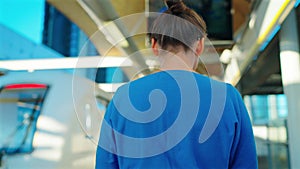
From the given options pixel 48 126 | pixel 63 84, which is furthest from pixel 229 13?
pixel 48 126

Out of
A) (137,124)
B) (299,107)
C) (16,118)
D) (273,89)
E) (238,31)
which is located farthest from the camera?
(273,89)

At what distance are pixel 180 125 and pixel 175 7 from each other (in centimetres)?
26

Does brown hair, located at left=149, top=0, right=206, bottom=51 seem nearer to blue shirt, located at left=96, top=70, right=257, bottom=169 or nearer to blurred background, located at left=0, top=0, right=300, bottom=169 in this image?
blue shirt, located at left=96, top=70, right=257, bottom=169

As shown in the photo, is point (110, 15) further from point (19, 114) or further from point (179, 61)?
point (179, 61)

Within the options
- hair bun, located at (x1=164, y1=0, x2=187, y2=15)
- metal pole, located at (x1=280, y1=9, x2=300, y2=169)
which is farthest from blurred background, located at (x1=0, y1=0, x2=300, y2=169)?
hair bun, located at (x1=164, y1=0, x2=187, y2=15)

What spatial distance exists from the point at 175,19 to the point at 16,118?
3003 millimetres

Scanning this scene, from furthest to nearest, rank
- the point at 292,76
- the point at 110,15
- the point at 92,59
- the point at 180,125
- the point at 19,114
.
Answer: the point at 19,114 < the point at 110,15 < the point at 292,76 < the point at 92,59 < the point at 180,125

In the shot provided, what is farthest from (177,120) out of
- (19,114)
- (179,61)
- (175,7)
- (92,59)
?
(19,114)

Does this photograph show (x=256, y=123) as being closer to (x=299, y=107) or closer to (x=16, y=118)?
(x=299, y=107)

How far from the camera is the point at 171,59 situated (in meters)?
0.70

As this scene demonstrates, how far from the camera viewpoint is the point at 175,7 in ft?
2.38

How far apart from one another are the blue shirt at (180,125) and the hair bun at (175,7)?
0.14m

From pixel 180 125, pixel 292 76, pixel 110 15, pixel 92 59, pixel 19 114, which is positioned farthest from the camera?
pixel 19 114

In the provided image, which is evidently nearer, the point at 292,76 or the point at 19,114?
the point at 292,76
